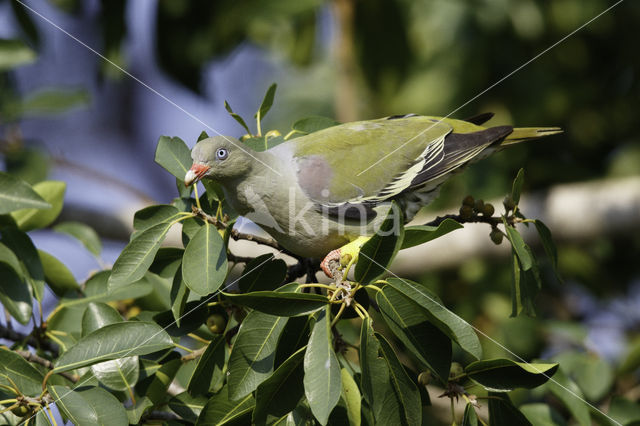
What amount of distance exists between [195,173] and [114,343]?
652 millimetres

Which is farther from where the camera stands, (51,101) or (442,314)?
(51,101)

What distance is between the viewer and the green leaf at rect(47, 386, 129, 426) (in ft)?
6.30

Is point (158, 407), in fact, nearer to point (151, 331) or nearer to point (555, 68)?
point (151, 331)

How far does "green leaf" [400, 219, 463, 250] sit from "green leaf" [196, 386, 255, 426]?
68 cm

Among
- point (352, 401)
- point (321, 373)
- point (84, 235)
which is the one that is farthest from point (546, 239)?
point (84, 235)

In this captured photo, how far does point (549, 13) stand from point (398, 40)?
1229 mm

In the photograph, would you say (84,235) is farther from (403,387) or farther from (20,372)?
(403,387)

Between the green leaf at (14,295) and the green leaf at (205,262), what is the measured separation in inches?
33.6

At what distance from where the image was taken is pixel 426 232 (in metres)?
1.92

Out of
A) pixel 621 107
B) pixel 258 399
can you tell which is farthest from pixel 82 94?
pixel 621 107

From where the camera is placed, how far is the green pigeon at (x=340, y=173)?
2.51 metres

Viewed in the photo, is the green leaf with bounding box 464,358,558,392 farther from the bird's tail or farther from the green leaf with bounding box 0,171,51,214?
the green leaf with bounding box 0,171,51,214

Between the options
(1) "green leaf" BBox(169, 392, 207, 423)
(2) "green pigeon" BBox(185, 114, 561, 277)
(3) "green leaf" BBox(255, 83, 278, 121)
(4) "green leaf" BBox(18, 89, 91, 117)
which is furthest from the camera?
(4) "green leaf" BBox(18, 89, 91, 117)

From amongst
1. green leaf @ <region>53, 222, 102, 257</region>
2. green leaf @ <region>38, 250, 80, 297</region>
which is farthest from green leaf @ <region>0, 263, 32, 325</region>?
green leaf @ <region>53, 222, 102, 257</region>
